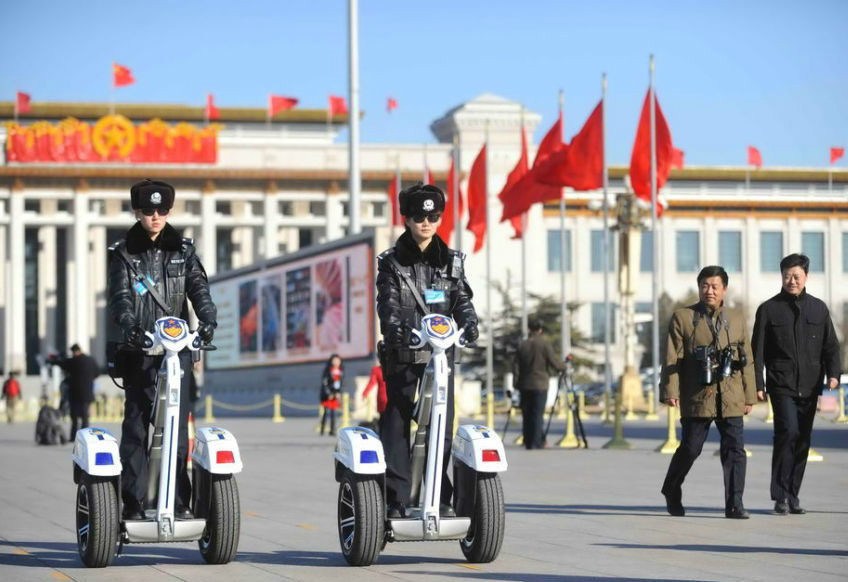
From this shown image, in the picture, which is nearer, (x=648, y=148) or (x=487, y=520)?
(x=487, y=520)

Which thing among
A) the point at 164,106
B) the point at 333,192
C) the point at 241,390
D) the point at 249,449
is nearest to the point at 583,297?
the point at 333,192

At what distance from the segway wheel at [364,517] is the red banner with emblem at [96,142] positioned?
7698 cm

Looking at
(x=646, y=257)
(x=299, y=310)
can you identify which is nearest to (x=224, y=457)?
(x=299, y=310)

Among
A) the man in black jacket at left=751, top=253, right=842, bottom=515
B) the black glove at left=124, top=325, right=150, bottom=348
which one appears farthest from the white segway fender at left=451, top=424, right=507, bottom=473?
the man in black jacket at left=751, top=253, right=842, bottom=515

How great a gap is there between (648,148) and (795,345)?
23.0 m

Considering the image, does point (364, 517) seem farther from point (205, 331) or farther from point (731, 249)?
point (731, 249)

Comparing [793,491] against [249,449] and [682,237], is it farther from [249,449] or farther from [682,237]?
[682,237]

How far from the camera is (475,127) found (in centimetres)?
8662

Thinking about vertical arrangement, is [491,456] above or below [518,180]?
below

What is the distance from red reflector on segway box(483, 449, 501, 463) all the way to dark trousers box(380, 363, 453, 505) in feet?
0.68

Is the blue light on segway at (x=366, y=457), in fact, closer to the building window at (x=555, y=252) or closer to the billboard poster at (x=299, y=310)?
the billboard poster at (x=299, y=310)

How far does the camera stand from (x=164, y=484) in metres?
9.07

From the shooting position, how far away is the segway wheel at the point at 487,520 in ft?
29.5

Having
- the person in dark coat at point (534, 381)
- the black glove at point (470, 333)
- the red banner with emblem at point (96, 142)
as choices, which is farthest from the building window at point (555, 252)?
the black glove at point (470, 333)
